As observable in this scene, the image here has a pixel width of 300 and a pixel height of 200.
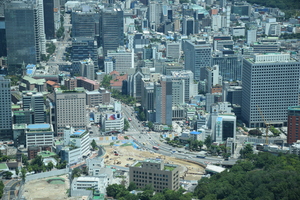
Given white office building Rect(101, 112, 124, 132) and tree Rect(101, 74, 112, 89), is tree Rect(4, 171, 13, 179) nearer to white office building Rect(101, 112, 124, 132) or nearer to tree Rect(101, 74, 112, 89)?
white office building Rect(101, 112, 124, 132)

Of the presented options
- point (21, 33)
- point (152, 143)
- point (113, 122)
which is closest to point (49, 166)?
point (152, 143)

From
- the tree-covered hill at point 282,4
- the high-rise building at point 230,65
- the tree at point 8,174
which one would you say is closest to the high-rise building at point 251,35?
the high-rise building at point 230,65

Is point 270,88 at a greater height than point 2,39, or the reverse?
point 2,39

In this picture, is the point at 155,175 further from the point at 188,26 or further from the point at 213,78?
the point at 188,26

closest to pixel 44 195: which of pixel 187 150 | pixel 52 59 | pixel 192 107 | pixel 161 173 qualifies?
pixel 161 173

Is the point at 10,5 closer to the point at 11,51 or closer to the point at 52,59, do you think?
the point at 11,51

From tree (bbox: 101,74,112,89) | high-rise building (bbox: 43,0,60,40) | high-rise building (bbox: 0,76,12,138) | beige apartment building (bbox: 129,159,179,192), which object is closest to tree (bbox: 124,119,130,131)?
high-rise building (bbox: 0,76,12,138)

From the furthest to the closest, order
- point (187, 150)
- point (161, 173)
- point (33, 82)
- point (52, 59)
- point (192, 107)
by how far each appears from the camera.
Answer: point (52, 59)
point (33, 82)
point (192, 107)
point (187, 150)
point (161, 173)
